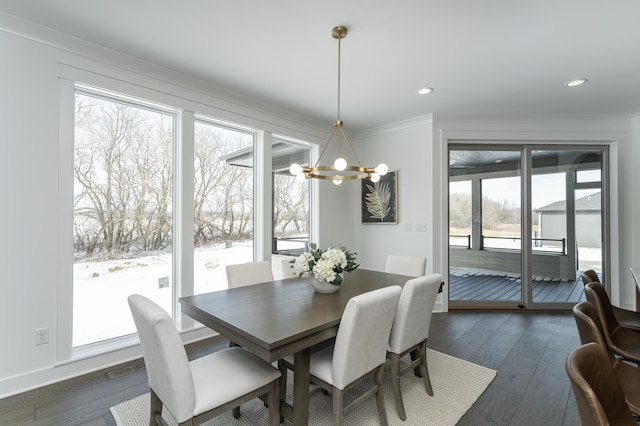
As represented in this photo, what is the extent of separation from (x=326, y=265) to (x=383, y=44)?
1.84m

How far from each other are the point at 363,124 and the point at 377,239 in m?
1.80

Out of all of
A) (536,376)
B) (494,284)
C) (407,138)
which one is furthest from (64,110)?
(494,284)

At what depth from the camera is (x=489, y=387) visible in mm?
2363

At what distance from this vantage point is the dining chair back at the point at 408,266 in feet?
10.5

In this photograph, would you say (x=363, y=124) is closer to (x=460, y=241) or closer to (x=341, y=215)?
(x=341, y=215)

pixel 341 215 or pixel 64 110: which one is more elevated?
pixel 64 110

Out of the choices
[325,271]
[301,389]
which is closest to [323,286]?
[325,271]

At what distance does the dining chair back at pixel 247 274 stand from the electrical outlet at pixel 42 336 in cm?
138

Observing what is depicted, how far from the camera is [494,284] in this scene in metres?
4.59

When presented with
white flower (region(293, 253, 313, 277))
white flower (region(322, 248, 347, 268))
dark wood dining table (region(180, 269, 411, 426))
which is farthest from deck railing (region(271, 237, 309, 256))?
white flower (region(322, 248, 347, 268))

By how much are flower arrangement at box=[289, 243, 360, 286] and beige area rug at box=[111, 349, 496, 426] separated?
0.86 metres

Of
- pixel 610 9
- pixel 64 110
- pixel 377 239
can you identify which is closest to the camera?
pixel 610 9

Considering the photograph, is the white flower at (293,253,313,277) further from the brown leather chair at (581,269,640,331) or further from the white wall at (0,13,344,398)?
the brown leather chair at (581,269,640,331)

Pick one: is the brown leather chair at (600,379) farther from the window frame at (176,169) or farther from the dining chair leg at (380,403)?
the window frame at (176,169)
